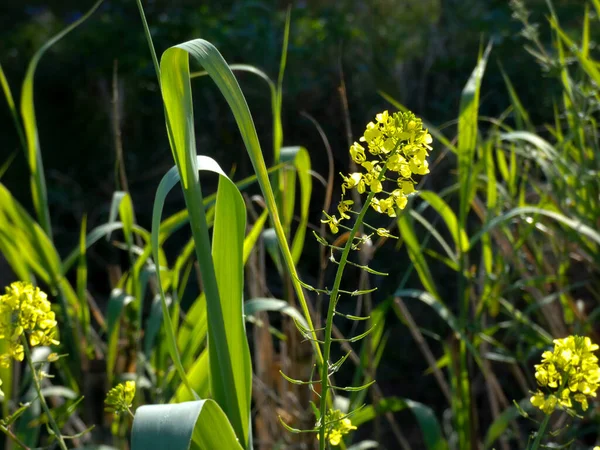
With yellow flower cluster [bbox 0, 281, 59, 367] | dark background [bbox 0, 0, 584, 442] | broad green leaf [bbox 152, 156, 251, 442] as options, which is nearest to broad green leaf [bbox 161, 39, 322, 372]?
broad green leaf [bbox 152, 156, 251, 442]

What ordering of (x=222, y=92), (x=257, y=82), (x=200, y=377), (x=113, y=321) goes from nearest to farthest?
1. (x=222, y=92)
2. (x=200, y=377)
3. (x=113, y=321)
4. (x=257, y=82)

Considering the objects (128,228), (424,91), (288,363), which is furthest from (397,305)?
(424,91)

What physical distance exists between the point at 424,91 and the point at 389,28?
35cm

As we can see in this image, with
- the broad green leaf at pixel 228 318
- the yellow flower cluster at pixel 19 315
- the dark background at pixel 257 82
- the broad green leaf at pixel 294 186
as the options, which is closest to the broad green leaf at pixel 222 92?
the broad green leaf at pixel 228 318

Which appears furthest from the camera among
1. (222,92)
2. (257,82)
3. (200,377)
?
(257,82)

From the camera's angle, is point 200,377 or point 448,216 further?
point 448,216

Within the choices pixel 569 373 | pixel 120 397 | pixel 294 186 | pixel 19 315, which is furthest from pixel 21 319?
pixel 294 186

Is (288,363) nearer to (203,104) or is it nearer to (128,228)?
(128,228)

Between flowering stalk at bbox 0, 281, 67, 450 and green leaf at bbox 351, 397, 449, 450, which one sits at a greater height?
flowering stalk at bbox 0, 281, 67, 450

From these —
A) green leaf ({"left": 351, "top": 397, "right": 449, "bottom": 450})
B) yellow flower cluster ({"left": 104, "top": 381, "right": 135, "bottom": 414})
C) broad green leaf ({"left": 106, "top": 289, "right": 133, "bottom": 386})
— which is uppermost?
yellow flower cluster ({"left": 104, "top": 381, "right": 135, "bottom": 414})

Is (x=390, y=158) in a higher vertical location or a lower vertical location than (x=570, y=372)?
higher

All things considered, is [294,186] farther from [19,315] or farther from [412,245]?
[19,315]

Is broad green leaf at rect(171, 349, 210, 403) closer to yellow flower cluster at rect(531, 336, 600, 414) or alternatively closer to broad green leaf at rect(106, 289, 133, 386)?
broad green leaf at rect(106, 289, 133, 386)

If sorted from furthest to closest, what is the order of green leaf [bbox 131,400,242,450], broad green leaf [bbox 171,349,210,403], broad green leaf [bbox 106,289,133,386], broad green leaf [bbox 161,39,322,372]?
1. broad green leaf [bbox 106,289,133,386]
2. broad green leaf [bbox 171,349,210,403]
3. broad green leaf [bbox 161,39,322,372]
4. green leaf [bbox 131,400,242,450]
